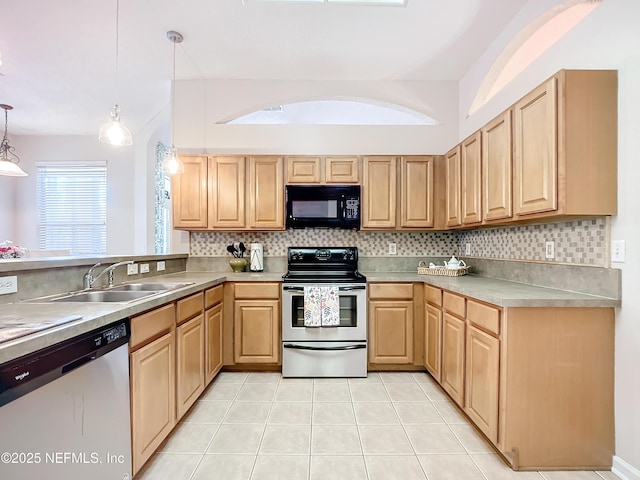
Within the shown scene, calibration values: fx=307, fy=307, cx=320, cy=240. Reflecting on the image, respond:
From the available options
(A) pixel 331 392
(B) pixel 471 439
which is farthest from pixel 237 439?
(B) pixel 471 439

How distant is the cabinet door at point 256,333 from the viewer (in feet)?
9.24

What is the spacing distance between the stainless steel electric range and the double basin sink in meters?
1.01

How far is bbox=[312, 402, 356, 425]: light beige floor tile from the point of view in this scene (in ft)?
6.75

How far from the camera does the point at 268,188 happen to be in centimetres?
309

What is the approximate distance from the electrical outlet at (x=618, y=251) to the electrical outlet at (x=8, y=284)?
303 centimetres

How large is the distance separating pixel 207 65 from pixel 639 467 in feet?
13.8

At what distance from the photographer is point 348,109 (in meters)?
4.06

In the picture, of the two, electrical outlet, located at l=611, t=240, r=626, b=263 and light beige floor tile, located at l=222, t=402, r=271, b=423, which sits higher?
electrical outlet, located at l=611, t=240, r=626, b=263

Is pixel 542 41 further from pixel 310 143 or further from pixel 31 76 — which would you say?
pixel 31 76

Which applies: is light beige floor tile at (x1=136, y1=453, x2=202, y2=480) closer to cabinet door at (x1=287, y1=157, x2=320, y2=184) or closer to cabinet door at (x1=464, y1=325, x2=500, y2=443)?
cabinet door at (x1=464, y1=325, x2=500, y2=443)

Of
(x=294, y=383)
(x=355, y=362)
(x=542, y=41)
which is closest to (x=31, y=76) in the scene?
(x=294, y=383)

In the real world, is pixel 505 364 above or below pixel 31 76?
below

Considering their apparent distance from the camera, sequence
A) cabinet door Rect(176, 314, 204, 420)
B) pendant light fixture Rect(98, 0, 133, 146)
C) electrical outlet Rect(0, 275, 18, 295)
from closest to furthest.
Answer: electrical outlet Rect(0, 275, 18, 295), cabinet door Rect(176, 314, 204, 420), pendant light fixture Rect(98, 0, 133, 146)

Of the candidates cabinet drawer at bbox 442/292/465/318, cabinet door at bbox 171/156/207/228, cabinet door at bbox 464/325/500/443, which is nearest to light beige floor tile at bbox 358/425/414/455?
cabinet door at bbox 464/325/500/443
